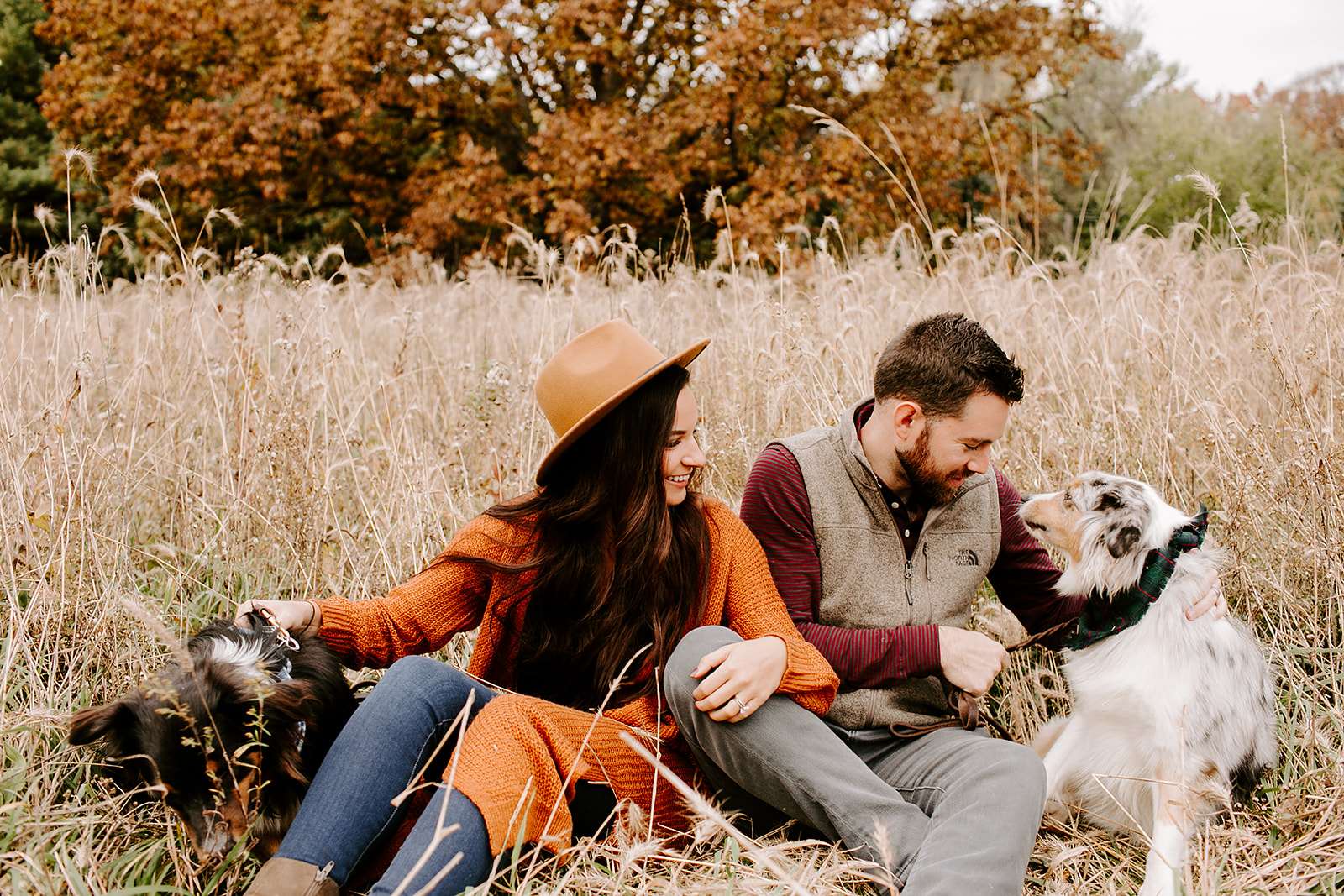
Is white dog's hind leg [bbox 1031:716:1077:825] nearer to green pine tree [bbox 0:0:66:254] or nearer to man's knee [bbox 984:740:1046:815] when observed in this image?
man's knee [bbox 984:740:1046:815]

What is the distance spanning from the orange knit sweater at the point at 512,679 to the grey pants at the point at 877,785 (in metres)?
0.13

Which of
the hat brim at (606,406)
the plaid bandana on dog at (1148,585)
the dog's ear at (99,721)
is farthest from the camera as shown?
the plaid bandana on dog at (1148,585)

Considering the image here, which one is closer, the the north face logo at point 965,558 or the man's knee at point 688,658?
the man's knee at point 688,658

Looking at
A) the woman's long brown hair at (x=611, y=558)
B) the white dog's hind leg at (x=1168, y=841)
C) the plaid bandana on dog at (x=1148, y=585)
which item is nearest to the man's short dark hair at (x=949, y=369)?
the plaid bandana on dog at (x=1148, y=585)

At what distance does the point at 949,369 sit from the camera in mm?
2455

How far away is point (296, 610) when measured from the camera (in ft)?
7.41

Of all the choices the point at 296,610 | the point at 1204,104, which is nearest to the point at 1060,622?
the point at 296,610

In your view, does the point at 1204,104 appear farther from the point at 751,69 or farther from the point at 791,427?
the point at 791,427

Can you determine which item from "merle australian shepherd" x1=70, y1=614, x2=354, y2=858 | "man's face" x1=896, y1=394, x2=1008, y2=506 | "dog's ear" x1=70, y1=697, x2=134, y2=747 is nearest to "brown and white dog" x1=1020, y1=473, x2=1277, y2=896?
"man's face" x1=896, y1=394, x2=1008, y2=506

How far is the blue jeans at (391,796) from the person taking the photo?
75.4 inches

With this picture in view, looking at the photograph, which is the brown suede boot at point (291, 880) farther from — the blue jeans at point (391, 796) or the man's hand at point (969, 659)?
the man's hand at point (969, 659)

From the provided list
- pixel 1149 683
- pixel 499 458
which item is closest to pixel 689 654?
pixel 1149 683

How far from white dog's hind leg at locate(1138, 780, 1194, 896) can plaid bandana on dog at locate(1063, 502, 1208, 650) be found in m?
0.43

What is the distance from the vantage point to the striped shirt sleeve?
2393 millimetres
